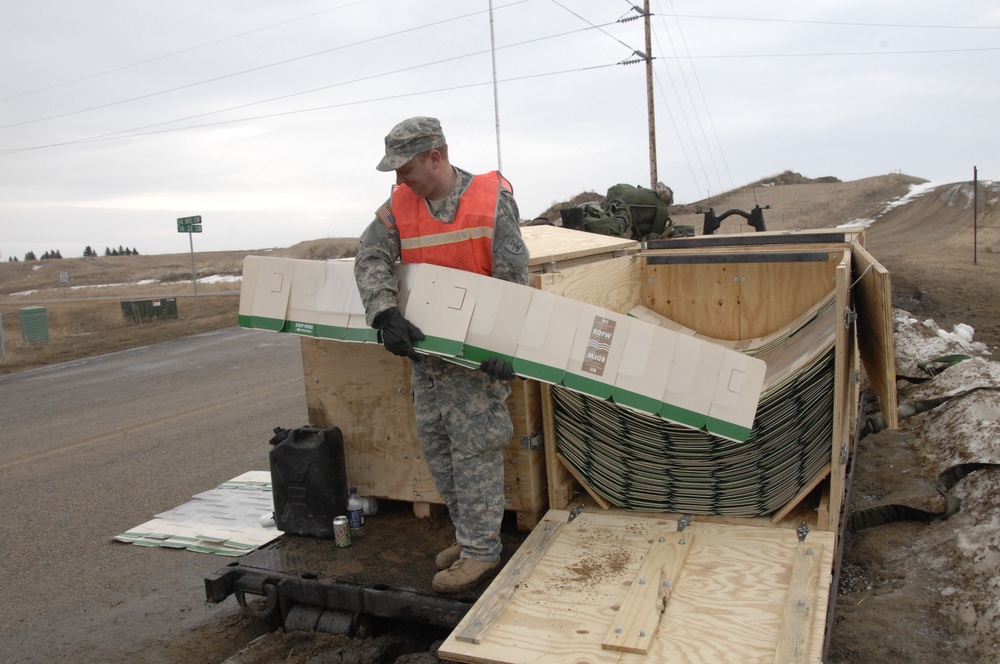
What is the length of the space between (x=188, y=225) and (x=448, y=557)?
1769cm

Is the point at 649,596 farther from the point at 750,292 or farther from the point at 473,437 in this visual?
the point at 750,292

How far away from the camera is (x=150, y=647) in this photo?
389cm

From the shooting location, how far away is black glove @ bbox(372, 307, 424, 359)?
3244 mm

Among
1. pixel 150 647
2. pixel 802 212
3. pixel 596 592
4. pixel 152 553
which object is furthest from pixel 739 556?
pixel 802 212

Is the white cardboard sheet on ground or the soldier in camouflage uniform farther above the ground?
the soldier in camouflage uniform

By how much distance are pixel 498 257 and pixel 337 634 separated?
1827 millimetres

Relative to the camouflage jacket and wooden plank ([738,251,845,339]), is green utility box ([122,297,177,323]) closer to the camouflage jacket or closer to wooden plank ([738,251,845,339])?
wooden plank ([738,251,845,339])

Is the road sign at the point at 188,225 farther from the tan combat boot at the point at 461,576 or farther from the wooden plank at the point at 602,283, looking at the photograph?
the tan combat boot at the point at 461,576

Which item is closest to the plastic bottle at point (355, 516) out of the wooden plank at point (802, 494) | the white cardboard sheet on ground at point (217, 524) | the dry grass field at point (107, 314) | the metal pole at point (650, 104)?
the white cardboard sheet on ground at point (217, 524)

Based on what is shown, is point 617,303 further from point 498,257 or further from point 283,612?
point 283,612

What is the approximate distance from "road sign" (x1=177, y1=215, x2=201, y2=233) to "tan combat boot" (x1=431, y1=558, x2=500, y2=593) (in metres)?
17.7

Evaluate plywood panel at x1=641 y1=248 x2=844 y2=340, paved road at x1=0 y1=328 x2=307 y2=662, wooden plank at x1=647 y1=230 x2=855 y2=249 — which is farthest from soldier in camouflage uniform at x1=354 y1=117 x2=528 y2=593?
wooden plank at x1=647 y1=230 x2=855 y2=249

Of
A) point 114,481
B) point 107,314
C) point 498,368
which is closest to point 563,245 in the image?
point 498,368

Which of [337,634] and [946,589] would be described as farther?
[946,589]
